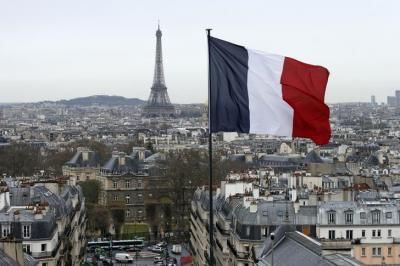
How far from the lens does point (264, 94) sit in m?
18.3

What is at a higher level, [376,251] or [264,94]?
[264,94]

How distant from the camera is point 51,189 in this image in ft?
192

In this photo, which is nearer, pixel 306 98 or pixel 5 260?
pixel 306 98

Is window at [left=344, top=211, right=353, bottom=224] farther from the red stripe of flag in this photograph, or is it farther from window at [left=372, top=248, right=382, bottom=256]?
the red stripe of flag

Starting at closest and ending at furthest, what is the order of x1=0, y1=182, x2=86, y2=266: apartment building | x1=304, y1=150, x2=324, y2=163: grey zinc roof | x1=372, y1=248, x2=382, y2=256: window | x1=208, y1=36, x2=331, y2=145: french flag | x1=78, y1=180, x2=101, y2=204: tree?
x1=208, y1=36, x2=331, y2=145: french flag, x1=0, y1=182, x2=86, y2=266: apartment building, x1=372, y1=248, x2=382, y2=256: window, x1=78, y1=180, x2=101, y2=204: tree, x1=304, y1=150, x2=324, y2=163: grey zinc roof

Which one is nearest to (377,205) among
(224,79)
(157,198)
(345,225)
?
(345,225)

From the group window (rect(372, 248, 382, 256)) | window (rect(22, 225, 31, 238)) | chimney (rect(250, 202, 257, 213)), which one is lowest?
window (rect(372, 248, 382, 256))

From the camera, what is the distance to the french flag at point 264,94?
17672 mm

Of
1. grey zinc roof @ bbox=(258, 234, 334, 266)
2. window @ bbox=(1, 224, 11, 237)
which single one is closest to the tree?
window @ bbox=(1, 224, 11, 237)

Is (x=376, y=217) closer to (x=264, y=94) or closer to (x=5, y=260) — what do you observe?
(x=5, y=260)

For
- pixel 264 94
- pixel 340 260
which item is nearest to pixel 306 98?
pixel 264 94

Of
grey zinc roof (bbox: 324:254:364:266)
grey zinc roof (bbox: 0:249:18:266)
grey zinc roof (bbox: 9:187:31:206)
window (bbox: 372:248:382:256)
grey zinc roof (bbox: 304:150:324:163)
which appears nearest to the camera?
grey zinc roof (bbox: 324:254:364:266)

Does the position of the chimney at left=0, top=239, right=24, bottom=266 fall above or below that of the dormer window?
above

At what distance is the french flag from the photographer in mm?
17672
